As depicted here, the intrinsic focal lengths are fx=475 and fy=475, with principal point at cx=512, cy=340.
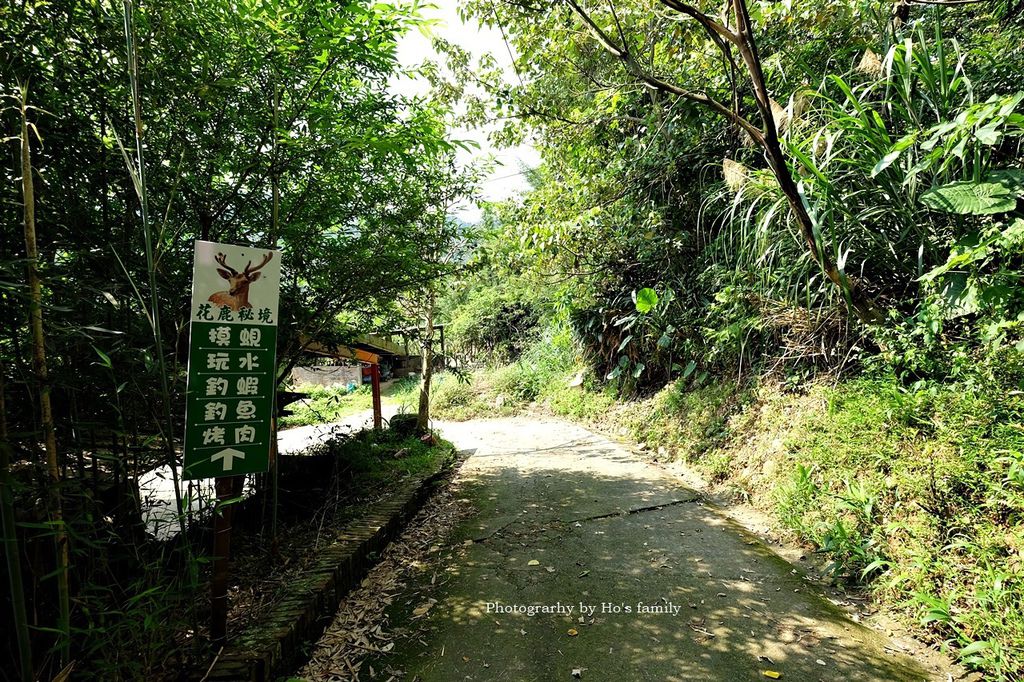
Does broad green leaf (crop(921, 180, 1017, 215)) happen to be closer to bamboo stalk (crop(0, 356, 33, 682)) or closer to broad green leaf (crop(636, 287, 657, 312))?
broad green leaf (crop(636, 287, 657, 312))

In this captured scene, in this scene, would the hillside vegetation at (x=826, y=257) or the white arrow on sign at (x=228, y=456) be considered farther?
the hillside vegetation at (x=826, y=257)

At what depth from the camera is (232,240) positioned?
3.30 metres

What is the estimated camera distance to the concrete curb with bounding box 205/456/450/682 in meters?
2.11

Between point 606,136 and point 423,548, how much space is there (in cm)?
649

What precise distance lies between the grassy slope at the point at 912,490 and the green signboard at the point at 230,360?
3551mm

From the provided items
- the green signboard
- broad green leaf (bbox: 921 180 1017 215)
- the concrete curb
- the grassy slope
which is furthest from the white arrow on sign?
broad green leaf (bbox: 921 180 1017 215)

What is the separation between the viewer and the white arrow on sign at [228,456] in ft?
7.63

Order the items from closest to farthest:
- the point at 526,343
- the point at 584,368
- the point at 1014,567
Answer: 1. the point at 1014,567
2. the point at 584,368
3. the point at 526,343

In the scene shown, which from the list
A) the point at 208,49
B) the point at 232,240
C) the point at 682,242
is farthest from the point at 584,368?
the point at 208,49

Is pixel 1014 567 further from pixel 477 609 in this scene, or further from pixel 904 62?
pixel 904 62

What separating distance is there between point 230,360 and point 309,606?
1.43m

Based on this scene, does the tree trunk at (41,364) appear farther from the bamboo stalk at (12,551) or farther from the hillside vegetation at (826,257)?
the hillside vegetation at (826,257)

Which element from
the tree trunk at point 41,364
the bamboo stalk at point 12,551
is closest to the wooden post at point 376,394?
the tree trunk at point 41,364

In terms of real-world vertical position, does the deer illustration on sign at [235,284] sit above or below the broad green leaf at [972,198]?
below
